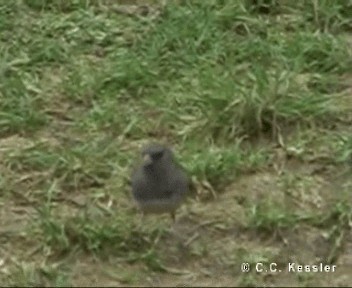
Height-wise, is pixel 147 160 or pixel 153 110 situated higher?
pixel 147 160

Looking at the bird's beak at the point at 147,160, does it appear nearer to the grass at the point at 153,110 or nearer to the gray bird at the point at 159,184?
the gray bird at the point at 159,184

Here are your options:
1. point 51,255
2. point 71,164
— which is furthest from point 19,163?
point 51,255

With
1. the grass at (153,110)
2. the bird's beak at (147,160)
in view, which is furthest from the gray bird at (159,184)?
the grass at (153,110)

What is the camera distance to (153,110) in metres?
5.98

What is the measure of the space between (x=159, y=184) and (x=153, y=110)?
93 cm

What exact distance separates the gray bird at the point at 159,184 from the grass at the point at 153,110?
0.13 meters

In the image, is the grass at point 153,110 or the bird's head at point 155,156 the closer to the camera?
the bird's head at point 155,156

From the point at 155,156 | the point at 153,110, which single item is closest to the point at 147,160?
the point at 155,156

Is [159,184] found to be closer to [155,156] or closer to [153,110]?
[155,156]

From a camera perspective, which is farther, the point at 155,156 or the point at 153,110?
the point at 153,110

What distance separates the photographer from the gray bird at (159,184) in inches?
201

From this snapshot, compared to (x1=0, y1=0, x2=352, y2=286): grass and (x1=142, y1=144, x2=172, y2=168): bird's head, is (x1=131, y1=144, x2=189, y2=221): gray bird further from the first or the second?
(x1=0, y1=0, x2=352, y2=286): grass

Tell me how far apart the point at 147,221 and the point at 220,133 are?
0.67m

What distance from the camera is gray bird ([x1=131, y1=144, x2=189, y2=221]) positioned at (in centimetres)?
511
